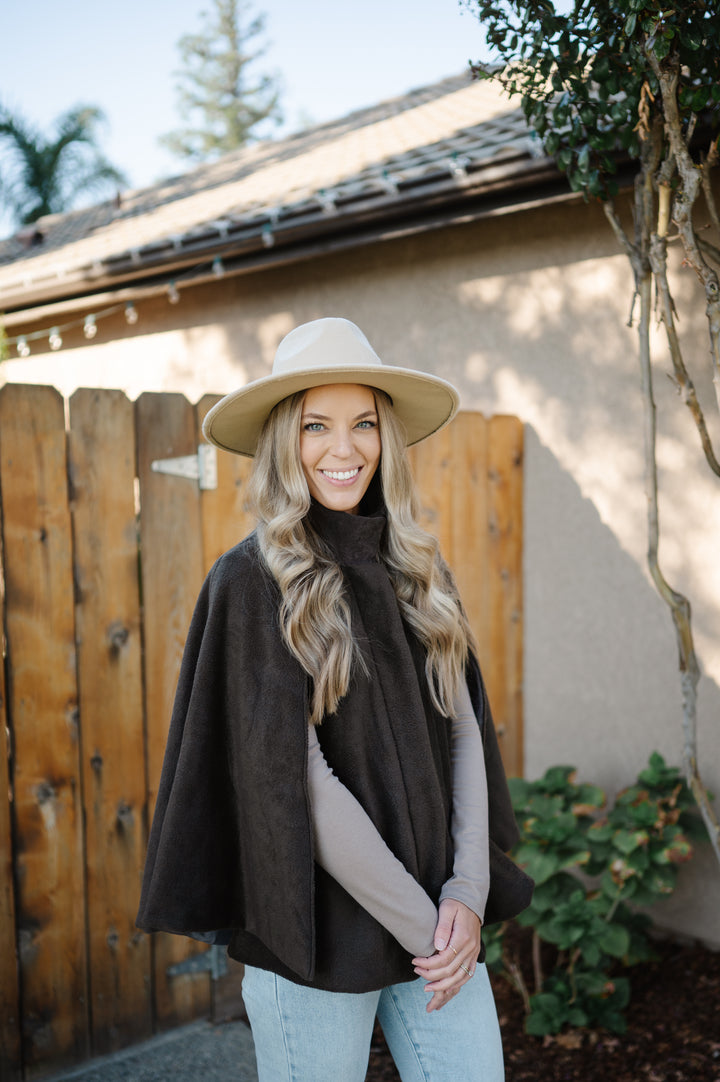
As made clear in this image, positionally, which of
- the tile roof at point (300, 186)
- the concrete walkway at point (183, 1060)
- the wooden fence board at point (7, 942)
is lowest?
the concrete walkway at point (183, 1060)

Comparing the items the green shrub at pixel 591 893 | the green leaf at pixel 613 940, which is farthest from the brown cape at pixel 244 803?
the green leaf at pixel 613 940

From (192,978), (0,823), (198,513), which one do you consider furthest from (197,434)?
(192,978)

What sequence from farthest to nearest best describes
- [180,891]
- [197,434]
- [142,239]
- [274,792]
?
1. [142,239]
2. [197,434]
3. [180,891]
4. [274,792]

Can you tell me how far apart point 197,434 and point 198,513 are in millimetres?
280

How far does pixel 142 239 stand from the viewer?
666cm

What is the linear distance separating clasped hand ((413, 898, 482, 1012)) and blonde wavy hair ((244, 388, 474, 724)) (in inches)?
16.4

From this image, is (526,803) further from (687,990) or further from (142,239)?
(142,239)

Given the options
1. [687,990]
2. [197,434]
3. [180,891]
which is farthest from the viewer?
[687,990]

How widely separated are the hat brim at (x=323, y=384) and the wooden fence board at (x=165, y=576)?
0.82m

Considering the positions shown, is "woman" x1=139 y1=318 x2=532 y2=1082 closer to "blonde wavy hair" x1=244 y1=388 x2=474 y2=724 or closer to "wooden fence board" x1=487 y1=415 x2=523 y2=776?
"blonde wavy hair" x1=244 y1=388 x2=474 y2=724

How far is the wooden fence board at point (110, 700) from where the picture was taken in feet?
9.00

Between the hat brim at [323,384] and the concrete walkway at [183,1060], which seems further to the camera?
the concrete walkway at [183,1060]

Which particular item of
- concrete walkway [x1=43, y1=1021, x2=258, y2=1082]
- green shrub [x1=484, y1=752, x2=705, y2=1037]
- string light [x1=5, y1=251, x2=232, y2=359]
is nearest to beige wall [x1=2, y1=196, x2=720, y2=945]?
green shrub [x1=484, y1=752, x2=705, y2=1037]

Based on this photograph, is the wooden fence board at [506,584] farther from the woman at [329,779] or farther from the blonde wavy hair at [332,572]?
the woman at [329,779]
